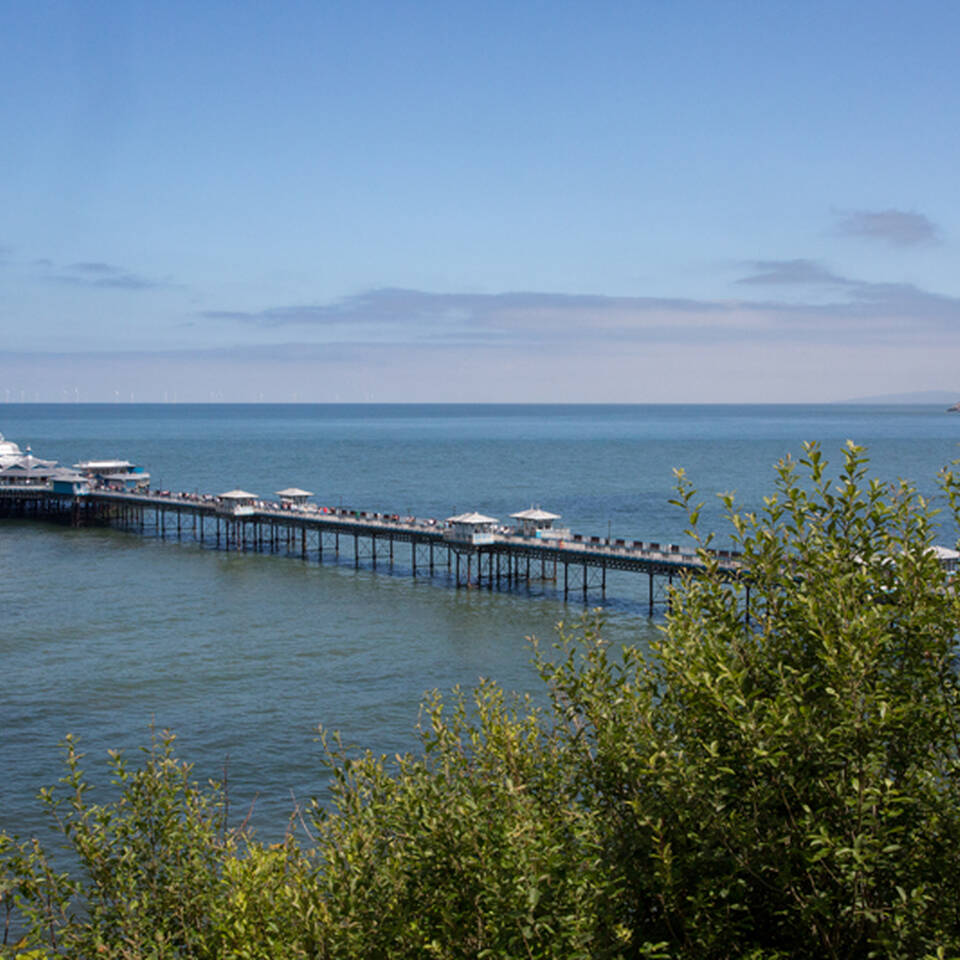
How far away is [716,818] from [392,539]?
64.1 m

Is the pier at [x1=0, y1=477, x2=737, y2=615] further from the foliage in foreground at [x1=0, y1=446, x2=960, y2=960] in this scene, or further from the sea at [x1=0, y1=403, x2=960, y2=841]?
the foliage in foreground at [x1=0, y1=446, x2=960, y2=960]

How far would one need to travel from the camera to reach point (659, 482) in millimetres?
138500

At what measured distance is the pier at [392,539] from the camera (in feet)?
205

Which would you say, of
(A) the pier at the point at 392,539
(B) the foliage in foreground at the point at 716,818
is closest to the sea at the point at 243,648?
(B) the foliage in foreground at the point at 716,818

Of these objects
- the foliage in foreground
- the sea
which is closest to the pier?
the sea

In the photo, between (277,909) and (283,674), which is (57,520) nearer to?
(283,674)

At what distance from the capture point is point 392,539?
74375 mm

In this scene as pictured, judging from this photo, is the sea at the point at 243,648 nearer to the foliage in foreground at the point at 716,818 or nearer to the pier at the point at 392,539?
the foliage in foreground at the point at 716,818

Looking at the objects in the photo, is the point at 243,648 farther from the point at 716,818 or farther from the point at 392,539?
the point at 716,818

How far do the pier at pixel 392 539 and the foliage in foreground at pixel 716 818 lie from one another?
34980 mm

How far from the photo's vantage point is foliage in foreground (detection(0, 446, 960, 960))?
35.2ft

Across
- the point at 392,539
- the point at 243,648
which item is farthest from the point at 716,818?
the point at 392,539

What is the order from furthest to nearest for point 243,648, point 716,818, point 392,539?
point 392,539 → point 243,648 → point 716,818

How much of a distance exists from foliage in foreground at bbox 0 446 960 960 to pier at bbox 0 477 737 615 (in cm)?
3498
